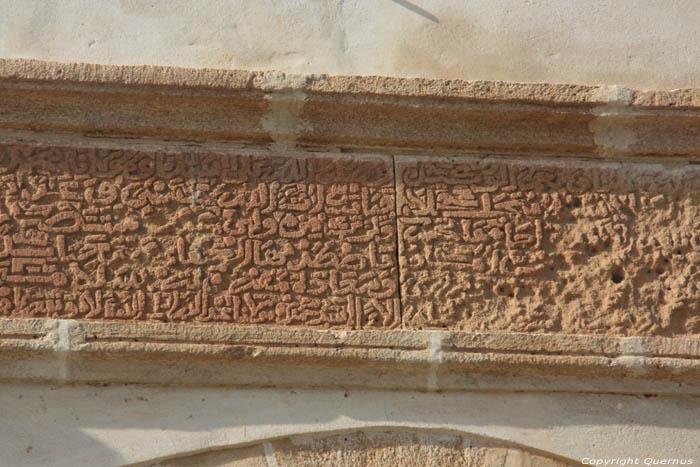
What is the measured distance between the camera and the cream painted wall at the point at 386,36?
346cm

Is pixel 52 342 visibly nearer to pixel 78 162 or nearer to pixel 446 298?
pixel 78 162

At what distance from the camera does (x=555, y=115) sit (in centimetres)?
347

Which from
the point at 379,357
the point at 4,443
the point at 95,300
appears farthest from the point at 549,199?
the point at 4,443

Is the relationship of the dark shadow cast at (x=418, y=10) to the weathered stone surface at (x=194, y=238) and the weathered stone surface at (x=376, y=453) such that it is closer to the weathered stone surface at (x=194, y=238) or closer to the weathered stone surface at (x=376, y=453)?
the weathered stone surface at (x=194, y=238)

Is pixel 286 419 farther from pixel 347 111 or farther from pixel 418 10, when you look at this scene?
pixel 418 10

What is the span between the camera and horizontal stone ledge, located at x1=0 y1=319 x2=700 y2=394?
3123mm

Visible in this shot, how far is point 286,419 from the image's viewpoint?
3.16 m

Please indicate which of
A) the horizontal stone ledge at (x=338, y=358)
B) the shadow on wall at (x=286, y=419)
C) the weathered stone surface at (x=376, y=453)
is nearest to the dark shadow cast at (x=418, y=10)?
the horizontal stone ledge at (x=338, y=358)

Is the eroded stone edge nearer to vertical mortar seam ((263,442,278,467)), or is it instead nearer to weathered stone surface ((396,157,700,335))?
weathered stone surface ((396,157,700,335))

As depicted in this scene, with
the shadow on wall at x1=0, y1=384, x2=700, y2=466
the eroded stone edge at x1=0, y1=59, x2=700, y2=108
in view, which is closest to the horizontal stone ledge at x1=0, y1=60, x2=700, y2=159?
the eroded stone edge at x1=0, y1=59, x2=700, y2=108

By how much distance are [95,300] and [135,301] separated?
0.35ft

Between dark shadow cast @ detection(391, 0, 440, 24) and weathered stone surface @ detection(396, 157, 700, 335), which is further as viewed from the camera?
dark shadow cast @ detection(391, 0, 440, 24)

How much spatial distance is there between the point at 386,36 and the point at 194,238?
867 mm

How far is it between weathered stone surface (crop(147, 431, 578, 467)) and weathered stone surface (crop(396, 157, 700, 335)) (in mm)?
331
